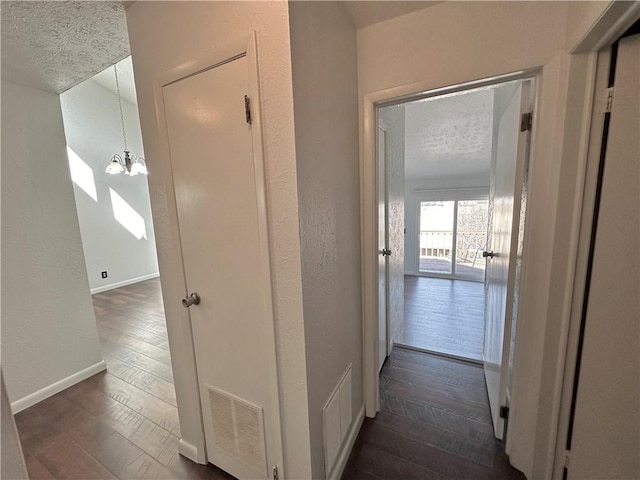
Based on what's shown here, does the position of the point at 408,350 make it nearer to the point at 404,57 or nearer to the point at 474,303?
the point at 474,303

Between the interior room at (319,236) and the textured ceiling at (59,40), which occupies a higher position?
the textured ceiling at (59,40)

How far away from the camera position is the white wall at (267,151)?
931 mm

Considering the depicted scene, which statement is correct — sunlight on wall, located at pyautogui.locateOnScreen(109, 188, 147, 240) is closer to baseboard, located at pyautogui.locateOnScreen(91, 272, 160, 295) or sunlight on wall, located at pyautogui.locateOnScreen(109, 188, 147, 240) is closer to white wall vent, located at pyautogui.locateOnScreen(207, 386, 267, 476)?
baseboard, located at pyautogui.locateOnScreen(91, 272, 160, 295)

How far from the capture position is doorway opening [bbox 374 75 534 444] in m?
1.43

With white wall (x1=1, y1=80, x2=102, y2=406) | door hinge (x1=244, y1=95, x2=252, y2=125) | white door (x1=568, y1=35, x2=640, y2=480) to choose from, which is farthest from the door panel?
white wall (x1=1, y1=80, x2=102, y2=406)

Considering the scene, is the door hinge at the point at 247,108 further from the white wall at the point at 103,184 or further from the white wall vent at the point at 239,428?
the white wall at the point at 103,184

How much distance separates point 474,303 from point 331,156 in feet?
→ 12.3

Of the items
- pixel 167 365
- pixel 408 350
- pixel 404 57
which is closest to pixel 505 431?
pixel 408 350

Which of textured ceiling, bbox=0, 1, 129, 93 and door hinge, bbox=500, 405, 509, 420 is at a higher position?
textured ceiling, bbox=0, 1, 129, 93

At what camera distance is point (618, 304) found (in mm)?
941

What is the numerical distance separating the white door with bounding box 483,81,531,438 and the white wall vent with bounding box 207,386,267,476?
1357 millimetres

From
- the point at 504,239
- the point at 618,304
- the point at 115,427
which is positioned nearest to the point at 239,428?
the point at 115,427

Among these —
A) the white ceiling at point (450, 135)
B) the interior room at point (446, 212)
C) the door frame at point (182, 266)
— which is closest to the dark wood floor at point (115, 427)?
the door frame at point (182, 266)

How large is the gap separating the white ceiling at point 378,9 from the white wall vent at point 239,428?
6.41ft
